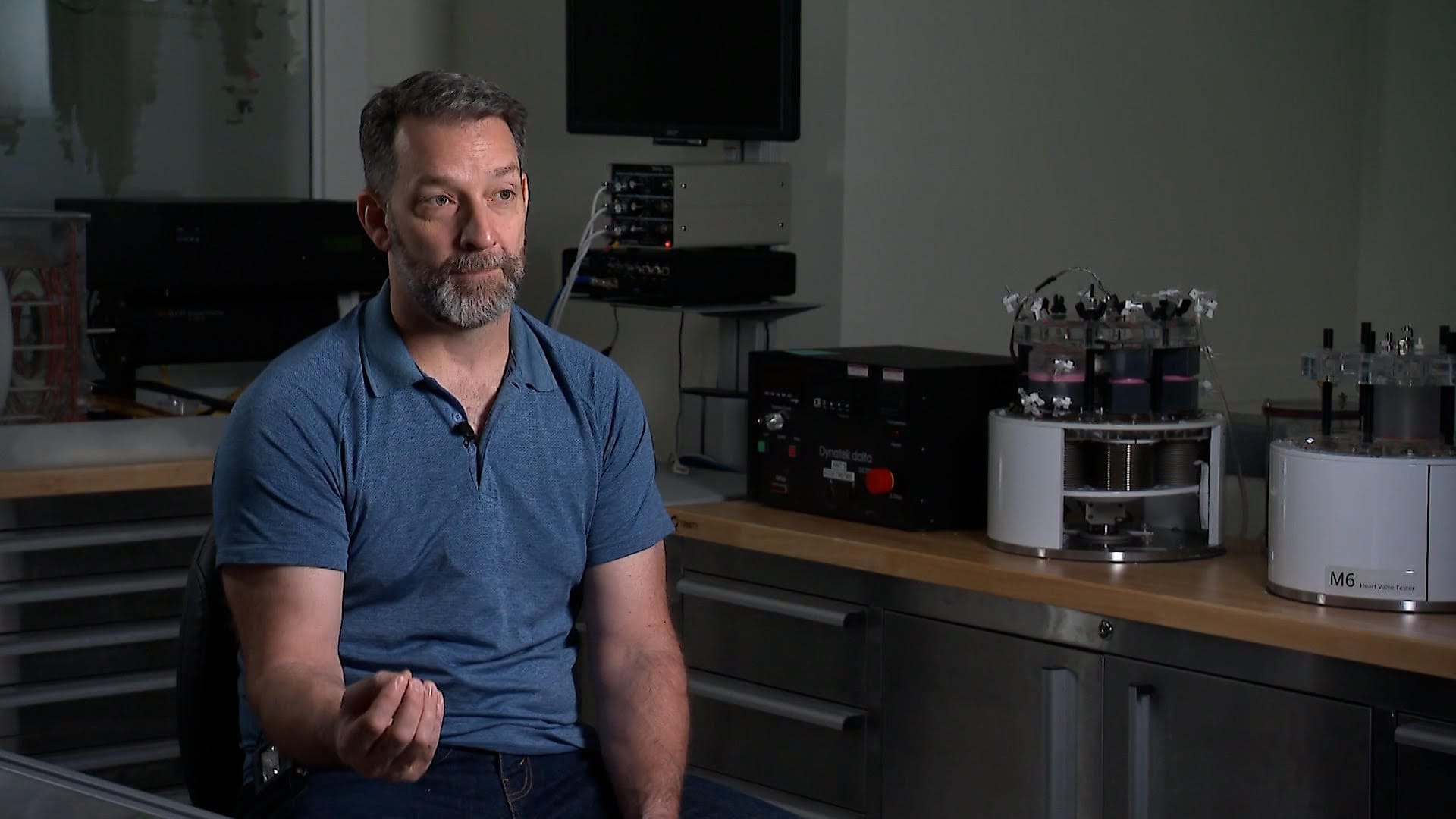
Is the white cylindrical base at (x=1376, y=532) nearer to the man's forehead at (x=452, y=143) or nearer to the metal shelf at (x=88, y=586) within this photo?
the man's forehead at (x=452, y=143)

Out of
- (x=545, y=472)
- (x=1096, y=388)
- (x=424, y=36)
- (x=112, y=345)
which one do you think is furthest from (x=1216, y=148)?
(x=545, y=472)

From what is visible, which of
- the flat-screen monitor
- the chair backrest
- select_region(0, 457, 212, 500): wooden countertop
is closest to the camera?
the chair backrest

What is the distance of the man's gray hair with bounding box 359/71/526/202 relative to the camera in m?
1.87

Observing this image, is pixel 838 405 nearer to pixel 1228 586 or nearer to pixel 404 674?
pixel 1228 586

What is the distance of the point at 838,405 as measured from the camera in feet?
8.92

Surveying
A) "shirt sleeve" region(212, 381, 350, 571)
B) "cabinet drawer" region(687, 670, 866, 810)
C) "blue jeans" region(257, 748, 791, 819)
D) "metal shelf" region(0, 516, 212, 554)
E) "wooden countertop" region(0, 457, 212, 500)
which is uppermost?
"shirt sleeve" region(212, 381, 350, 571)

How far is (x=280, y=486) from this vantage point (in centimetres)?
177

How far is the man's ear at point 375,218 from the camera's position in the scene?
6.27 feet

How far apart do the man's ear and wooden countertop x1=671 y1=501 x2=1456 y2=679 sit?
36.2 inches

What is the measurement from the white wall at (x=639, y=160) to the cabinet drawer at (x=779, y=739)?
64 cm

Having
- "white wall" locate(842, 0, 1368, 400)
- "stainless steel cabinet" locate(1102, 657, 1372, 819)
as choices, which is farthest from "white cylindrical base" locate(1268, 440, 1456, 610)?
"white wall" locate(842, 0, 1368, 400)

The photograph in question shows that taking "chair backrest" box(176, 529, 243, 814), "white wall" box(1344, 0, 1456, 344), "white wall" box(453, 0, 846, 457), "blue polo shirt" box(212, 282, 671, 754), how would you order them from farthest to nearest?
"white wall" box(1344, 0, 1456, 344) → "white wall" box(453, 0, 846, 457) → "chair backrest" box(176, 529, 243, 814) → "blue polo shirt" box(212, 282, 671, 754)

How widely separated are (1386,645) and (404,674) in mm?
1167

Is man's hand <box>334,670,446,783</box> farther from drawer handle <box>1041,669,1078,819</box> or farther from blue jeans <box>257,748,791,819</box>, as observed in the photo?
drawer handle <box>1041,669,1078,819</box>
